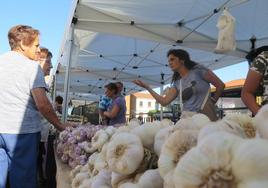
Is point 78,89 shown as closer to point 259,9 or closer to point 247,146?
point 259,9

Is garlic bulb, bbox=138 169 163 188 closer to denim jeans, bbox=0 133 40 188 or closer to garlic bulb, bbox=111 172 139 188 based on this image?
garlic bulb, bbox=111 172 139 188

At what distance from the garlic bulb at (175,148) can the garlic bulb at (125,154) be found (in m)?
0.21

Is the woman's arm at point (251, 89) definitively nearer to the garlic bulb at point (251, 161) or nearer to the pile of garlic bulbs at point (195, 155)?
the pile of garlic bulbs at point (195, 155)

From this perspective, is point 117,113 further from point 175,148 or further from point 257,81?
point 175,148

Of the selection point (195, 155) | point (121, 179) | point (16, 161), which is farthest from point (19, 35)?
point (195, 155)

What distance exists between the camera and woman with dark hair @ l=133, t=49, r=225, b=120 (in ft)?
9.12

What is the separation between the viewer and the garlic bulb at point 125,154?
0.92 metres

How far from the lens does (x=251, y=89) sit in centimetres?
201

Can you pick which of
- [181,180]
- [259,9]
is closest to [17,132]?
[181,180]

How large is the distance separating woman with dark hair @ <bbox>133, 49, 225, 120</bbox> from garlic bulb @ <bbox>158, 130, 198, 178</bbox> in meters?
1.99

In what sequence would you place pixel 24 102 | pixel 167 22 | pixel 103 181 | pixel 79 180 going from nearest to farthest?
pixel 103 181, pixel 79 180, pixel 24 102, pixel 167 22

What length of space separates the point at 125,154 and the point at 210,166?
0.45 m

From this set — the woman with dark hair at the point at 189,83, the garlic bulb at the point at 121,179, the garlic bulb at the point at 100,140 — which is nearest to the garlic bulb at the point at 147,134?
the garlic bulb at the point at 121,179

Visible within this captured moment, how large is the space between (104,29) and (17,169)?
325cm
